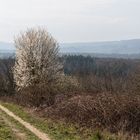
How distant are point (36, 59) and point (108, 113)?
37466 mm

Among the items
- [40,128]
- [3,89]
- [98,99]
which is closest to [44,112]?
[98,99]

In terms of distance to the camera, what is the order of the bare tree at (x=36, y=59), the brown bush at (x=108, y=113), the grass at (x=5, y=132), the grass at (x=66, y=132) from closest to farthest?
the grass at (x=5, y=132)
the grass at (x=66, y=132)
the brown bush at (x=108, y=113)
the bare tree at (x=36, y=59)

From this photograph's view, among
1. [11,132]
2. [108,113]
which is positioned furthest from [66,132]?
[108,113]

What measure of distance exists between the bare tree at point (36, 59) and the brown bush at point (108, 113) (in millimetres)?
32888

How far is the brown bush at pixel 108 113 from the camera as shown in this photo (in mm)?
19772

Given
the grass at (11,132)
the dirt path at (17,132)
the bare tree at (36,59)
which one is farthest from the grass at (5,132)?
the bare tree at (36,59)

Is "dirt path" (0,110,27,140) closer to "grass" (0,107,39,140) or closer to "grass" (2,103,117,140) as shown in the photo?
"grass" (0,107,39,140)

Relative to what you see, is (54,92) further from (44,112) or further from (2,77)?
(2,77)

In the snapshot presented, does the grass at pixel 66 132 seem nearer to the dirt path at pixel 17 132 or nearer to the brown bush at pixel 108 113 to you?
the dirt path at pixel 17 132

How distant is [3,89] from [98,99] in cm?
5771

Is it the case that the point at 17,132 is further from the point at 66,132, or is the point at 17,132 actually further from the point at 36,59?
the point at 36,59

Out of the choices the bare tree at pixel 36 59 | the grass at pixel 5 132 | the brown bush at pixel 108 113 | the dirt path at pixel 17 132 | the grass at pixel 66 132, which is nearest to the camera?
the grass at pixel 5 132

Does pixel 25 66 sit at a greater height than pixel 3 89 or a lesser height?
greater

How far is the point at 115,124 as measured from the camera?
20.0 metres
